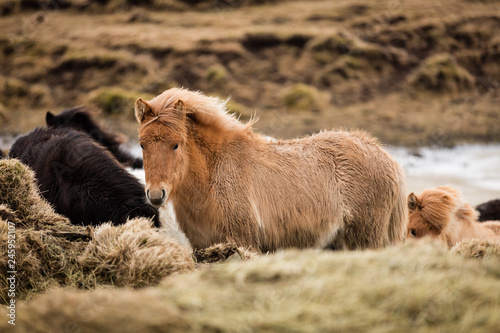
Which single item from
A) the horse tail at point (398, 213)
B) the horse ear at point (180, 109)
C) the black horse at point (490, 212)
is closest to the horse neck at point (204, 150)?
the horse ear at point (180, 109)

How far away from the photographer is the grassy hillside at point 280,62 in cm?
2025

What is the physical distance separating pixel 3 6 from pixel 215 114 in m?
31.7

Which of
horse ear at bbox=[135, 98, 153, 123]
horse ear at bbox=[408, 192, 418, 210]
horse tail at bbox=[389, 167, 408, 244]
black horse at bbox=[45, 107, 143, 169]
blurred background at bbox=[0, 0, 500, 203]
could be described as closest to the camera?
horse ear at bbox=[135, 98, 153, 123]

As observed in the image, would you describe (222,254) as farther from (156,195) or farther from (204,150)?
(204,150)

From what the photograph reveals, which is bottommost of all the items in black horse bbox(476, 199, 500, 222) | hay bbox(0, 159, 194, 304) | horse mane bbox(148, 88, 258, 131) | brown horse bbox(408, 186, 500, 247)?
black horse bbox(476, 199, 500, 222)

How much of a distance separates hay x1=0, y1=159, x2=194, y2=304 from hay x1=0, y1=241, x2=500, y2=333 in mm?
754

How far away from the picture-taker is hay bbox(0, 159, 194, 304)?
3010mm

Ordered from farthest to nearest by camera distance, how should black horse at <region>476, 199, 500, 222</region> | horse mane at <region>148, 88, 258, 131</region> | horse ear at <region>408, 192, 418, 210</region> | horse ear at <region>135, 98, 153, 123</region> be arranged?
black horse at <region>476, 199, 500, 222</region> → horse ear at <region>408, 192, 418, 210</region> → horse mane at <region>148, 88, 258, 131</region> → horse ear at <region>135, 98, 153, 123</region>

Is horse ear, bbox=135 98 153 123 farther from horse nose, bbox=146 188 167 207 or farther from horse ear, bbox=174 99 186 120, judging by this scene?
horse nose, bbox=146 188 167 207

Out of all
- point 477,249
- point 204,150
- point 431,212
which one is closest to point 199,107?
point 204,150

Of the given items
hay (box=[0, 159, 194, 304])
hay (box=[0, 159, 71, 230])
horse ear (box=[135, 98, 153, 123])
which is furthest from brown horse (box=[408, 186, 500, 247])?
hay (box=[0, 159, 71, 230])

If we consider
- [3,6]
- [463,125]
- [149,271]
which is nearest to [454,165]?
[463,125]

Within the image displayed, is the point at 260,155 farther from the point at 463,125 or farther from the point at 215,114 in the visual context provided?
the point at 463,125

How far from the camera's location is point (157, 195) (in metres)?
3.96
